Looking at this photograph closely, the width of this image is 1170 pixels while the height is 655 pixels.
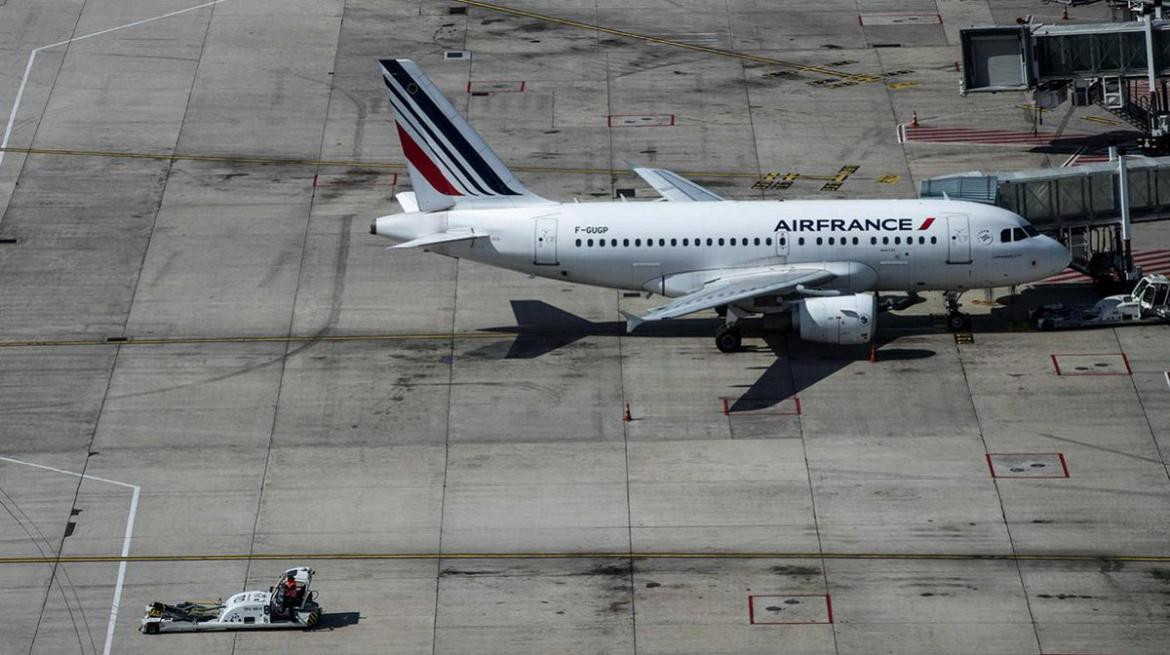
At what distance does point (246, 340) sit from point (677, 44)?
32.1m

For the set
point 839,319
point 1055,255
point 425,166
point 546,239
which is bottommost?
point 839,319

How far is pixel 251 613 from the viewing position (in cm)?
5262

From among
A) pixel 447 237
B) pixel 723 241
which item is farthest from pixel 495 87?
pixel 723 241

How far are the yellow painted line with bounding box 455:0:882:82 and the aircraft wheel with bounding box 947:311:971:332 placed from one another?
22.2 meters

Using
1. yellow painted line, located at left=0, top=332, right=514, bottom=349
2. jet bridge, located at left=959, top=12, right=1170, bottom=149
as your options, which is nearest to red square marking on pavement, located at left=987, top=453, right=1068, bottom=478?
yellow painted line, located at left=0, top=332, right=514, bottom=349

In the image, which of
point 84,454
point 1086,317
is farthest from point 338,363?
point 1086,317

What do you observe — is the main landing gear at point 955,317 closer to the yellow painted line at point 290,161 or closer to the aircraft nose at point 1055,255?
the aircraft nose at point 1055,255

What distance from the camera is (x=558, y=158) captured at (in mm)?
81125

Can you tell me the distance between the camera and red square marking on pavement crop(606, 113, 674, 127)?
275 feet

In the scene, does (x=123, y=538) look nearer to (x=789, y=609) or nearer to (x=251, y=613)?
(x=251, y=613)

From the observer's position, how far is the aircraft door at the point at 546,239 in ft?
220

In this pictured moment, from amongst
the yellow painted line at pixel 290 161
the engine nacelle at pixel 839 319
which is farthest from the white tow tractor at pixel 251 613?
the yellow painted line at pixel 290 161

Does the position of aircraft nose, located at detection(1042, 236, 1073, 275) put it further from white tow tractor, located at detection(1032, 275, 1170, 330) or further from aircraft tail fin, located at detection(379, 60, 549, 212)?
aircraft tail fin, located at detection(379, 60, 549, 212)

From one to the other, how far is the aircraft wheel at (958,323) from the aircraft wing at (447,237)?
691 inches
